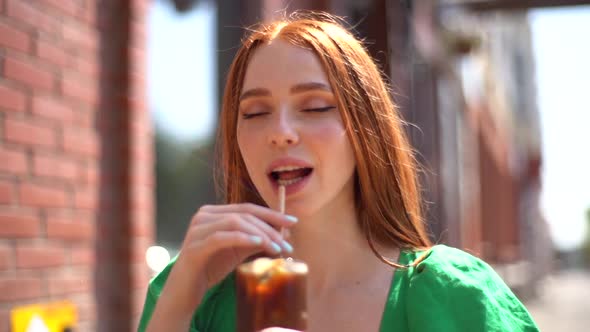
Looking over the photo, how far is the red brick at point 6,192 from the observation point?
2461 millimetres

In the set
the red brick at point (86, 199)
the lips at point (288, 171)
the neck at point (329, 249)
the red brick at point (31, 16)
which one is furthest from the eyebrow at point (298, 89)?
the red brick at point (86, 199)

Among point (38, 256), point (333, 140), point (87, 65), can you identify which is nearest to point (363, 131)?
point (333, 140)

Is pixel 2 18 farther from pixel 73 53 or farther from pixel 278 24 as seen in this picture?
pixel 278 24

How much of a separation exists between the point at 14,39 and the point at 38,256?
761 mm

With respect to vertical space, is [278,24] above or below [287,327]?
above

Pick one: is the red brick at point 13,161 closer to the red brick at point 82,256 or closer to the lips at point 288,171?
the red brick at point 82,256

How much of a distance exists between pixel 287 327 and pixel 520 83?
27521 mm

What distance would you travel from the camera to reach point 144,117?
3.38 metres

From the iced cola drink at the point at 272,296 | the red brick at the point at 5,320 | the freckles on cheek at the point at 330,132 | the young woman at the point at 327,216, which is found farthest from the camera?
the red brick at the point at 5,320

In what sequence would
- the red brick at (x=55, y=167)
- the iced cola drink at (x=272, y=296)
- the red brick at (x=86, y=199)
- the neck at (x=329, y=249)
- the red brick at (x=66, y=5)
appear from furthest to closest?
the red brick at (x=86, y=199) < the red brick at (x=66, y=5) < the red brick at (x=55, y=167) < the neck at (x=329, y=249) < the iced cola drink at (x=272, y=296)

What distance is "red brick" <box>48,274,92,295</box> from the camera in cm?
275

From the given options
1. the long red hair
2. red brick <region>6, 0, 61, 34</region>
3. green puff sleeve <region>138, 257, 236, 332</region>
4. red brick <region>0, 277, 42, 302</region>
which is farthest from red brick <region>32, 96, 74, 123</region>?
green puff sleeve <region>138, 257, 236, 332</region>

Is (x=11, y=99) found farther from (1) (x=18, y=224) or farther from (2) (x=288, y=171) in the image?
(2) (x=288, y=171)

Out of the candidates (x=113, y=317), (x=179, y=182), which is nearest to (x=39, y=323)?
(x=113, y=317)
